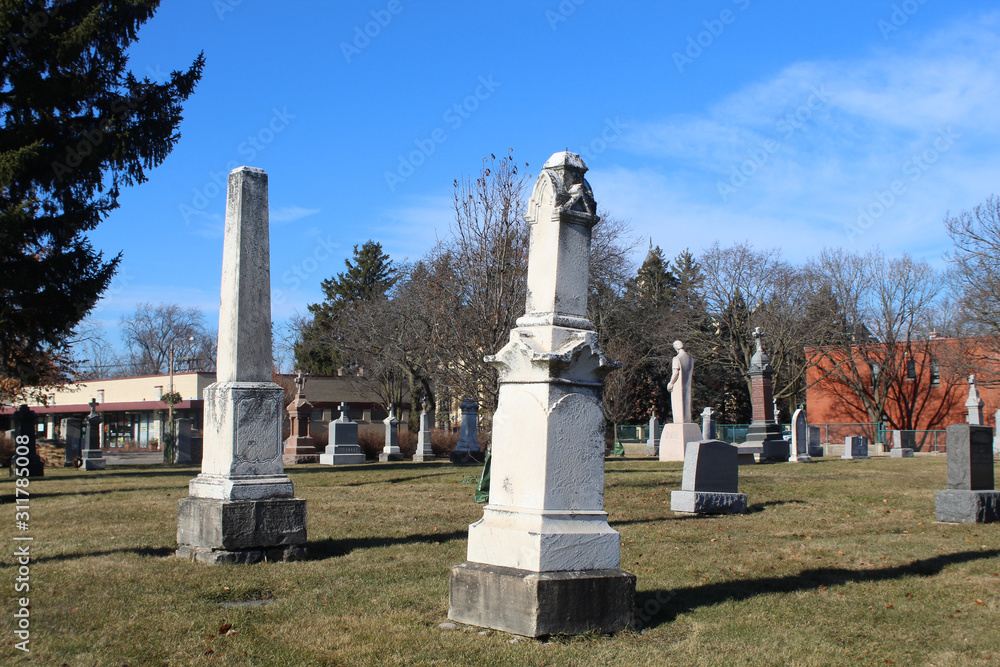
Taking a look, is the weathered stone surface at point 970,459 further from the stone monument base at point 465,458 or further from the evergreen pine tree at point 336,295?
the evergreen pine tree at point 336,295

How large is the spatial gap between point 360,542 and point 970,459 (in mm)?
8136

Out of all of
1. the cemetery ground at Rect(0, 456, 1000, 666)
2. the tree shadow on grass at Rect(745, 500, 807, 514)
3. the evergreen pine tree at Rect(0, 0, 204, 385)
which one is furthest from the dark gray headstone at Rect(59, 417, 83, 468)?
the tree shadow on grass at Rect(745, 500, 807, 514)

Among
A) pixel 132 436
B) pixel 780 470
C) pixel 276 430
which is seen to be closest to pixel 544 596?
pixel 276 430

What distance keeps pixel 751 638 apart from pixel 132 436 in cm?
5848

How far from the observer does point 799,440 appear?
2597 centimetres

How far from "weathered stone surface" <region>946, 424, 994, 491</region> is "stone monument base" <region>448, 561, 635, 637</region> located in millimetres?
7773

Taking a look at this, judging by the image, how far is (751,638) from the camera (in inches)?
200

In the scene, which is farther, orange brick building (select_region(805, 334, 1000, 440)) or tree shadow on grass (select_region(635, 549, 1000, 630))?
orange brick building (select_region(805, 334, 1000, 440))

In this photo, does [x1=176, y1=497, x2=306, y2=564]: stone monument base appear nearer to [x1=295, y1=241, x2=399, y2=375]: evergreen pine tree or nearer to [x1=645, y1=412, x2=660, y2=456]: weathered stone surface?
[x1=645, y1=412, x2=660, y2=456]: weathered stone surface

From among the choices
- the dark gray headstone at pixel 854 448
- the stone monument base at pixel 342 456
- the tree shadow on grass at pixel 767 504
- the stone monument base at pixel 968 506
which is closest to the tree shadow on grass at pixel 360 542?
the tree shadow on grass at pixel 767 504

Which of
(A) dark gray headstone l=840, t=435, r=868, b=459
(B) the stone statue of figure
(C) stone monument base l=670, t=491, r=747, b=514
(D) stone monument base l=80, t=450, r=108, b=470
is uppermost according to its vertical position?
(B) the stone statue of figure

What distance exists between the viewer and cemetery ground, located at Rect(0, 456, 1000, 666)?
4.73m

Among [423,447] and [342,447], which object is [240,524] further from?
[423,447]

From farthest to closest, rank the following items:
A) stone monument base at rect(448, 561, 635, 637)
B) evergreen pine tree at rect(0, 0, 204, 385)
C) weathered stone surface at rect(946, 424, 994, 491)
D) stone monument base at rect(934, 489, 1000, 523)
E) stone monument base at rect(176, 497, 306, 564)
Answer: evergreen pine tree at rect(0, 0, 204, 385), weathered stone surface at rect(946, 424, 994, 491), stone monument base at rect(934, 489, 1000, 523), stone monument base at rect(176, 497, 306, 564), stone monument base at rect(448, 561, 635, 637)
